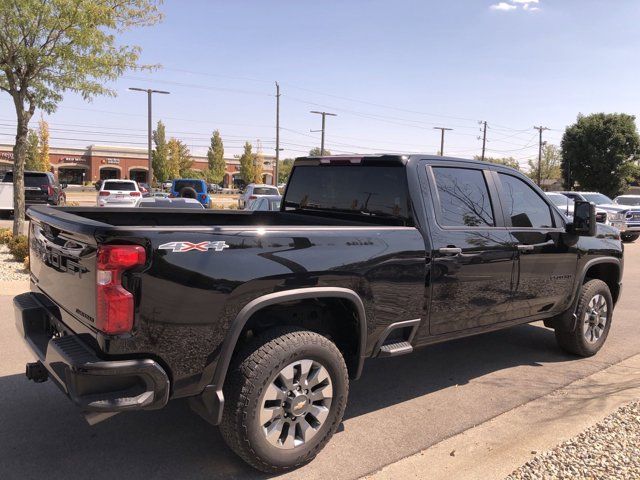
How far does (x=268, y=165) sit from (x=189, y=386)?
349 feet

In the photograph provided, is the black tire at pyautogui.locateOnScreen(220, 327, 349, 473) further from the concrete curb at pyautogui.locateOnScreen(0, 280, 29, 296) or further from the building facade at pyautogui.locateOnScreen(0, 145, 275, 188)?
the building facade at pyautogui.locateOnScreen(0, 145, 275, 188)

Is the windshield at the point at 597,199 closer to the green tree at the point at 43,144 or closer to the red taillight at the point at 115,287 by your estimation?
the red taillight at the point at 115,287

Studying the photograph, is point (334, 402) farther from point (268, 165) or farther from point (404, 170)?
point (268, 165)

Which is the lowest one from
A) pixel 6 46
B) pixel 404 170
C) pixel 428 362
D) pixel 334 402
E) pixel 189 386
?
pixel 428 362

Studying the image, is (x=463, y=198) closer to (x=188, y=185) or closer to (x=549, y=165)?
(x=188, y=185)

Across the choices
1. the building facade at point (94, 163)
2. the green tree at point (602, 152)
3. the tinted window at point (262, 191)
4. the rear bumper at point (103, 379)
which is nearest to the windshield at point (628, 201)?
the tinted window at point (262, 191)

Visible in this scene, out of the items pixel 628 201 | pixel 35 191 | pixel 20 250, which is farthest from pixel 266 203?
pixel 628 201

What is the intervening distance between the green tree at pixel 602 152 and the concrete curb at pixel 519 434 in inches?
1902

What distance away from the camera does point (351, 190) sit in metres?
4.29

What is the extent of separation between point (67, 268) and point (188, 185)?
77.1 ft

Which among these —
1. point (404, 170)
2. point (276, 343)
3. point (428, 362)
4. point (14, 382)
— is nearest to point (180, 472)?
point (276, 343)

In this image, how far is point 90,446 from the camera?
3307mm

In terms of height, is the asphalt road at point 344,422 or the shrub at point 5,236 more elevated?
the shrub at point 5,236

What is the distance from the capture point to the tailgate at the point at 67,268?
8.55 ft
